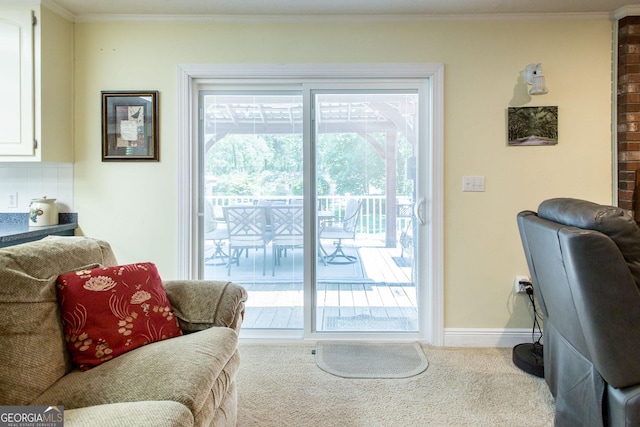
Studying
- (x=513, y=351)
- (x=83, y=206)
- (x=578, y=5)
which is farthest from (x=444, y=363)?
(x=83, y=206)

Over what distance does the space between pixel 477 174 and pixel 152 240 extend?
2414 millimetres

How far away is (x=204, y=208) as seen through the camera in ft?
8.32

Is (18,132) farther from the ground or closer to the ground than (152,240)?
farther from the ground

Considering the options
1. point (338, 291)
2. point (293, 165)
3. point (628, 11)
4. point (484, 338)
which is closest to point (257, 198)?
point (293, 165)

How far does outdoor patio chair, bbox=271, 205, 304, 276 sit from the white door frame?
58 cm

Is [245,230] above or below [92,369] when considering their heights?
above

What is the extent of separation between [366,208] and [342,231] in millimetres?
251

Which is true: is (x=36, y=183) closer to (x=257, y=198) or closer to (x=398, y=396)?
(x=257, y=198)

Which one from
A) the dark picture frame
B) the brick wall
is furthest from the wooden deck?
the brick wall

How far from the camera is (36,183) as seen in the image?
8.00ft

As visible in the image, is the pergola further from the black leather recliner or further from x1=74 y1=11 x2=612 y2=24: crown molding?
the black leather recliner

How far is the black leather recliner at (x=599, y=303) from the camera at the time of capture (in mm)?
1176

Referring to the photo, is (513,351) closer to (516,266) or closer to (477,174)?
(516,266)

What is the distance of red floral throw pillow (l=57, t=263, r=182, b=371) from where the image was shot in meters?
1.27
